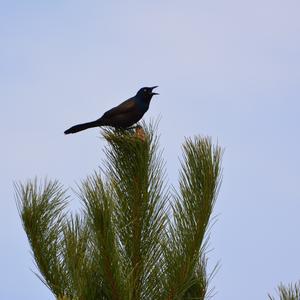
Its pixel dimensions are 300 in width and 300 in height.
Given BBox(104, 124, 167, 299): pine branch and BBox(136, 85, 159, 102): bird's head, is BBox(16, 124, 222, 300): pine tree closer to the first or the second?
BBox(104, 124, 167, 299): pine branch

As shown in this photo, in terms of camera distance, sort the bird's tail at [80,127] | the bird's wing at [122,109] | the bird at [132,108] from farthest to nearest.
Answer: the bird's tail at [80,127] → the bird's wing at [122,109] → the bird at [132,108]

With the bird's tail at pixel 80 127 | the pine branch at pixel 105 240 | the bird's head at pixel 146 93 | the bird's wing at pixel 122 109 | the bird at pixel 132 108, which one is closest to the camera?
the pine branch at pixel 105 240

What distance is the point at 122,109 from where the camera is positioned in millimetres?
6875

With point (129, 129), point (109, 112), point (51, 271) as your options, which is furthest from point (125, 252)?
point (109, 112)

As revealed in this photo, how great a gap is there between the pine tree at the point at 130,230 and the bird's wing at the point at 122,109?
6.05 feet

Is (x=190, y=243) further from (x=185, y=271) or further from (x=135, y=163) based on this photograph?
(x=135, y=163)

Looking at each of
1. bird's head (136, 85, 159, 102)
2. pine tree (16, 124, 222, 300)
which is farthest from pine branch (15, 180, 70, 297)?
bird's head (136, 85, 159, 102)

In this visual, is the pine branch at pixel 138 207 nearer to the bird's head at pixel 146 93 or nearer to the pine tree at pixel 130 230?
the pine tree at pixel 130 230

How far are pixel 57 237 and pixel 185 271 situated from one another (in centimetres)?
92

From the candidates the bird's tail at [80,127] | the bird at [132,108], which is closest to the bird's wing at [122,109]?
the bird at [132,108]

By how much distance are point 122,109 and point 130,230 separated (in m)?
2.54

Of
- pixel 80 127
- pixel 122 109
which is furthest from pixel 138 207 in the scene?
pixel 80 127

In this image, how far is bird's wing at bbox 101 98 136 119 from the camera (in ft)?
22.2

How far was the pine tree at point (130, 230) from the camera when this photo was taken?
413 cm
